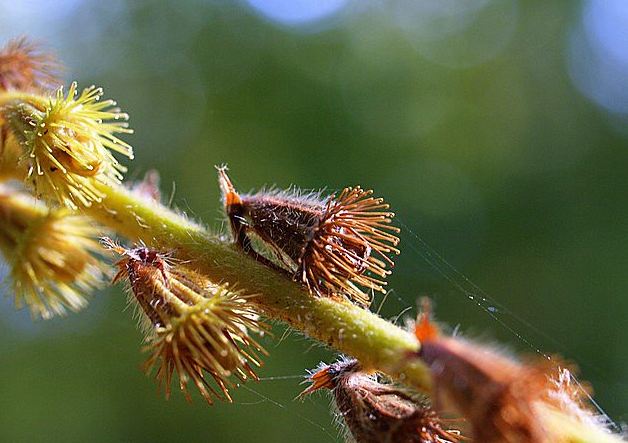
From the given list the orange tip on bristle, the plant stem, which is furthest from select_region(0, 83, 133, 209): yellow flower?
the orange tip on bristle

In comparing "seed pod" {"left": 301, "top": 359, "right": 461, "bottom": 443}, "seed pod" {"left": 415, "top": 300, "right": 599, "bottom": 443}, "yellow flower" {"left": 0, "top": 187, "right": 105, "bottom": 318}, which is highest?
"seed pod" {"left": 415, "top": 300, "right": 599, "bottom": 443}

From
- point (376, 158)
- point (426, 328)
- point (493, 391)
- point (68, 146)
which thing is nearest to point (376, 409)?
point (426, 328)

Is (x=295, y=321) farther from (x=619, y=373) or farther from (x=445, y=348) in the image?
(x=619, y=373)

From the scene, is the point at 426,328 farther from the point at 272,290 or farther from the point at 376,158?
the point at 376,158

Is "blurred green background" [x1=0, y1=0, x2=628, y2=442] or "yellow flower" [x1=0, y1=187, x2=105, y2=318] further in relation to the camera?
"blurred green background" [x1=0, y1=0, x2=628, y2=442]

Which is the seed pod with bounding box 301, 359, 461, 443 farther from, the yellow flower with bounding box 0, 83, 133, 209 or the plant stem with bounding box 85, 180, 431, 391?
the yellow flower with bounding box 0, 83, 133, 209

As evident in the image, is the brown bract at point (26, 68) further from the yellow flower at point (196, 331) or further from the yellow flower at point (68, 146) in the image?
the yellow flower at point (196, 331)
